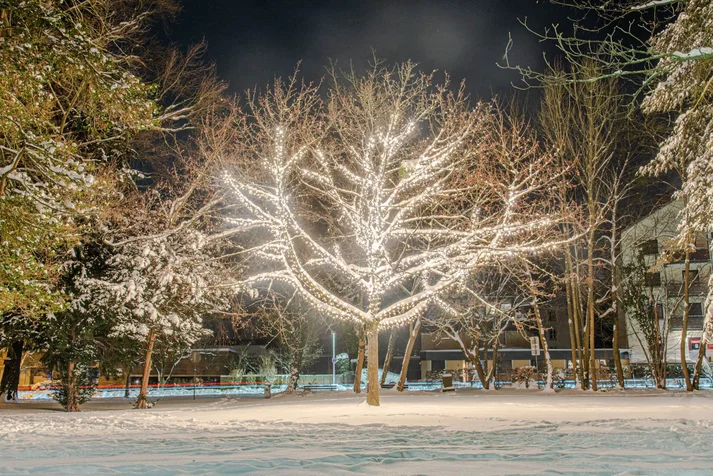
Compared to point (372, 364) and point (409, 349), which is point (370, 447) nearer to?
point (372, 364)

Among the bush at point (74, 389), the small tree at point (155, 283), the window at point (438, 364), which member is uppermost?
the small tree at point (155, 283)

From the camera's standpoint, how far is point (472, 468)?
5.80 metres

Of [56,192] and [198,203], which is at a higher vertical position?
[198,203]

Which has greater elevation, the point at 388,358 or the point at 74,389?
the point at 388,358

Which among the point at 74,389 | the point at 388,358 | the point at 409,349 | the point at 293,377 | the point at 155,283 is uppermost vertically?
the point at 155,283

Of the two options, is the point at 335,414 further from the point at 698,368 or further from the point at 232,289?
the point at 698,368

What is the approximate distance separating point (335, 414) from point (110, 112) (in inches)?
322

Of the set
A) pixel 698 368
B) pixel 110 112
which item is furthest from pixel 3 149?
pixel 698 368

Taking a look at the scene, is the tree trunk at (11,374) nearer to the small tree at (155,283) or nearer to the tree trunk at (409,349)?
the small tree at (155,283)

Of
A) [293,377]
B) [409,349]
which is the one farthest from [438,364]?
[409,349]

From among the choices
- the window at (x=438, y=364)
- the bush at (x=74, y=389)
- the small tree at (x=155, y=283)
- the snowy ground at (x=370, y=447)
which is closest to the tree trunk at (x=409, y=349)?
the small tree at (x=155, y=283)

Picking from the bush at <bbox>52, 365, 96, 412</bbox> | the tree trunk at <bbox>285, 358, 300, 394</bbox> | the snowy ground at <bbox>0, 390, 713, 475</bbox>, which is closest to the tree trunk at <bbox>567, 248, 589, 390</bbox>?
the tree trunk at <bbox>285, 358, 300, 394</bbox>

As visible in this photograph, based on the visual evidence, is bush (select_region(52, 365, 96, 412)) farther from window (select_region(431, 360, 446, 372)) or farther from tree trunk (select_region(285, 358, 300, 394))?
window (select_region(431, 360, 446, 372))

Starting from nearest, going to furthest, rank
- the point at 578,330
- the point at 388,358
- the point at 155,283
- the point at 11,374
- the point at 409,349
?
the point at 155,283
the point at 11,374
the point at 578,330
the point at 409,349
the point at 388,358
